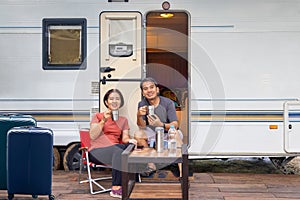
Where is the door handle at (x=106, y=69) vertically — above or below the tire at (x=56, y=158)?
above

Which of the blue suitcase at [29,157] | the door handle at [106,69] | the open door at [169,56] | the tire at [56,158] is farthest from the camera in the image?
the open door at [169,56]

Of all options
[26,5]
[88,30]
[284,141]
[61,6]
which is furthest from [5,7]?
[284,141]

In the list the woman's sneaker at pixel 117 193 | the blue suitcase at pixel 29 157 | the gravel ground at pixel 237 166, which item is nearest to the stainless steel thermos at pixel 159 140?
the woman's sneaker at pixel 117 193

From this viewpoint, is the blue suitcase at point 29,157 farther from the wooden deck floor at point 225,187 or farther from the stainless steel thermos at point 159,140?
the stainless steel thermos at point 159,140

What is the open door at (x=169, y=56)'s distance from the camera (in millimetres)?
6770

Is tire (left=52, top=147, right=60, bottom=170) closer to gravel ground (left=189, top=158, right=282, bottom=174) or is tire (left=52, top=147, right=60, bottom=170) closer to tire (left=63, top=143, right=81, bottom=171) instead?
tire (left=63, top=143, right=81, bottom=171)

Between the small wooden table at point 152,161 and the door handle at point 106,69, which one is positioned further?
the door handle at point 106,69

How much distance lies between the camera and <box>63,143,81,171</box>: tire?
5.21 meters

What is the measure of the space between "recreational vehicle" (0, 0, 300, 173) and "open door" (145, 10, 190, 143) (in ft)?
4.66

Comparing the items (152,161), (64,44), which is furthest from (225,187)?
(64,44)

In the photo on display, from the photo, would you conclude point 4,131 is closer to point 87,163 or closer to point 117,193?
point 87,163

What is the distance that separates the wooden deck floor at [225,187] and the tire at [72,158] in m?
0.08

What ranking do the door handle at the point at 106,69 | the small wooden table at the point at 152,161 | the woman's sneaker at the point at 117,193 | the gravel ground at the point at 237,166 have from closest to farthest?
the small wooden table at the point at 152,161, the woman's sneaker at the point at 117,193, the door handle at the point at 106,69, the gravel ground at the point at 237,166

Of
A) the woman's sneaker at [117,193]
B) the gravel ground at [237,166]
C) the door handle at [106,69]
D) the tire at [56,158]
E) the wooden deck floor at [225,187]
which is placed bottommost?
the gravel ground at [237,166]
